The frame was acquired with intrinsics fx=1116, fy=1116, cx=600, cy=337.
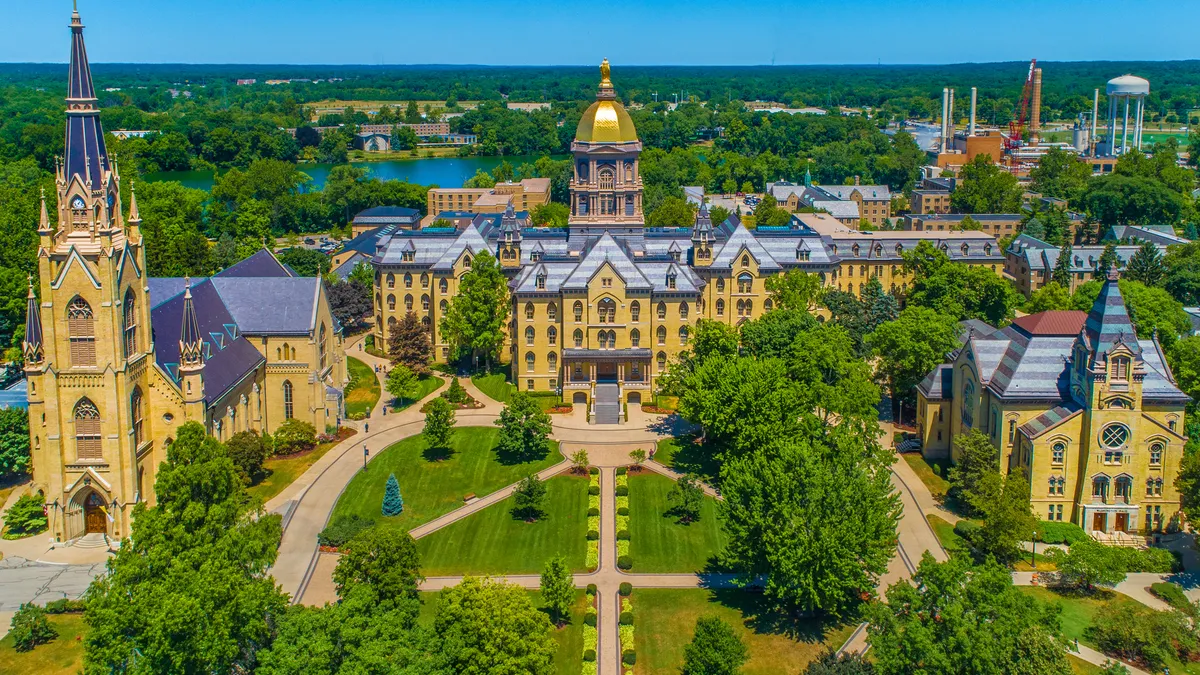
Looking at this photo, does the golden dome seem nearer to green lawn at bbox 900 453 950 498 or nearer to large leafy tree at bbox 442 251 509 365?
large leafy tree at bbox 442 251 509 365

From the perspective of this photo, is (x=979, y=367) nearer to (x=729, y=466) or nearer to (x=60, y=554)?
(x=729, y=466)

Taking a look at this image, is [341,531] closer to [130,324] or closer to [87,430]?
[87,430]

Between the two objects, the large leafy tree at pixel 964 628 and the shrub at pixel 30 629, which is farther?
the shrub at pixel 30 629

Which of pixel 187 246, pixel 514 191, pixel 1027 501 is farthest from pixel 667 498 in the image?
pixel 514 191

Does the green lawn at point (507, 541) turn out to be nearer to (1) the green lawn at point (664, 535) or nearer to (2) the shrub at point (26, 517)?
(1) the green lawn at point (664, 535)

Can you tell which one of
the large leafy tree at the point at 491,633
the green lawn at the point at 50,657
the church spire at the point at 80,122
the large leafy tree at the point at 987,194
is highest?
the church spire at the point at 80,122

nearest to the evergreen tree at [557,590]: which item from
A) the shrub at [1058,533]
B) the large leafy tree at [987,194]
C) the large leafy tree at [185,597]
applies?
the large leafy tree at [185,597]

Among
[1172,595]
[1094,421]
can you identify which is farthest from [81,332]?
[1172,595]

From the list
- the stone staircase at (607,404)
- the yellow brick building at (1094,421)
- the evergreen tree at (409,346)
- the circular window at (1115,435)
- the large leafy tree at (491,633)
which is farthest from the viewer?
the evergreen tree at (409,346)

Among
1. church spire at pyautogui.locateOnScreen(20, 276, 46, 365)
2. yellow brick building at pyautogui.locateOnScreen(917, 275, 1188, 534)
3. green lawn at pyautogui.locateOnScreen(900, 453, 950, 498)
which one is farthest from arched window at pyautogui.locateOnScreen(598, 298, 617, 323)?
church spire at pyautogui.locateOnScreen(20, 276, 46, 365)
